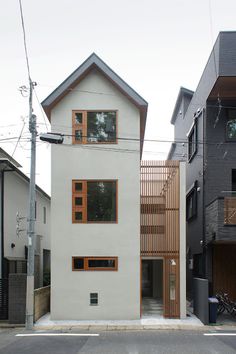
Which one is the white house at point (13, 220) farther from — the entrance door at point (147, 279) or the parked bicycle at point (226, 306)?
the parked bicycle at point (226, 306)

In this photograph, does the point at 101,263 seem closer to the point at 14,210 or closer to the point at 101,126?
the point at 101,126

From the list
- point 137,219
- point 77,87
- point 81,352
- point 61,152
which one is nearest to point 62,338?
point 81,352

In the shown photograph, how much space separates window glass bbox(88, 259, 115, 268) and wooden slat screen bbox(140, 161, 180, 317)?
1.17 m

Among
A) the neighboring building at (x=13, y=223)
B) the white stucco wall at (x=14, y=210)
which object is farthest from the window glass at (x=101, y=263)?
the white stucco wall at (x=14, y=210)

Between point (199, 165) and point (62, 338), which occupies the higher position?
point (199, 165)

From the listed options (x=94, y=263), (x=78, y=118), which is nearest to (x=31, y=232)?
(x=94, y=263)

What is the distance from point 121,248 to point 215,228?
3.47 metres

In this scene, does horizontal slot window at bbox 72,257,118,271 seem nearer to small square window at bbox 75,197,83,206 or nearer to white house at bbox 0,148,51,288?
small square window at bbox 75,197,83,206

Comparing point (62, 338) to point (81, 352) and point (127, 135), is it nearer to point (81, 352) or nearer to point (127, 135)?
point (81, 352)

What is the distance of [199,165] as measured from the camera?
66.6ft

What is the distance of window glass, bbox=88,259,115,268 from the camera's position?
53.4ft

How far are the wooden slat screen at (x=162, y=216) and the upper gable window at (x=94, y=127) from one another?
1.73 meters

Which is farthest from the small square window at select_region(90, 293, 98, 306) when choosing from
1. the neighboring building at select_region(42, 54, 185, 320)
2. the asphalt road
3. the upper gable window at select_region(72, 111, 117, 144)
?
the upper gable window at select_region(72, 111, 117, 144)

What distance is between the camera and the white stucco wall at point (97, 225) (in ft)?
52.5
